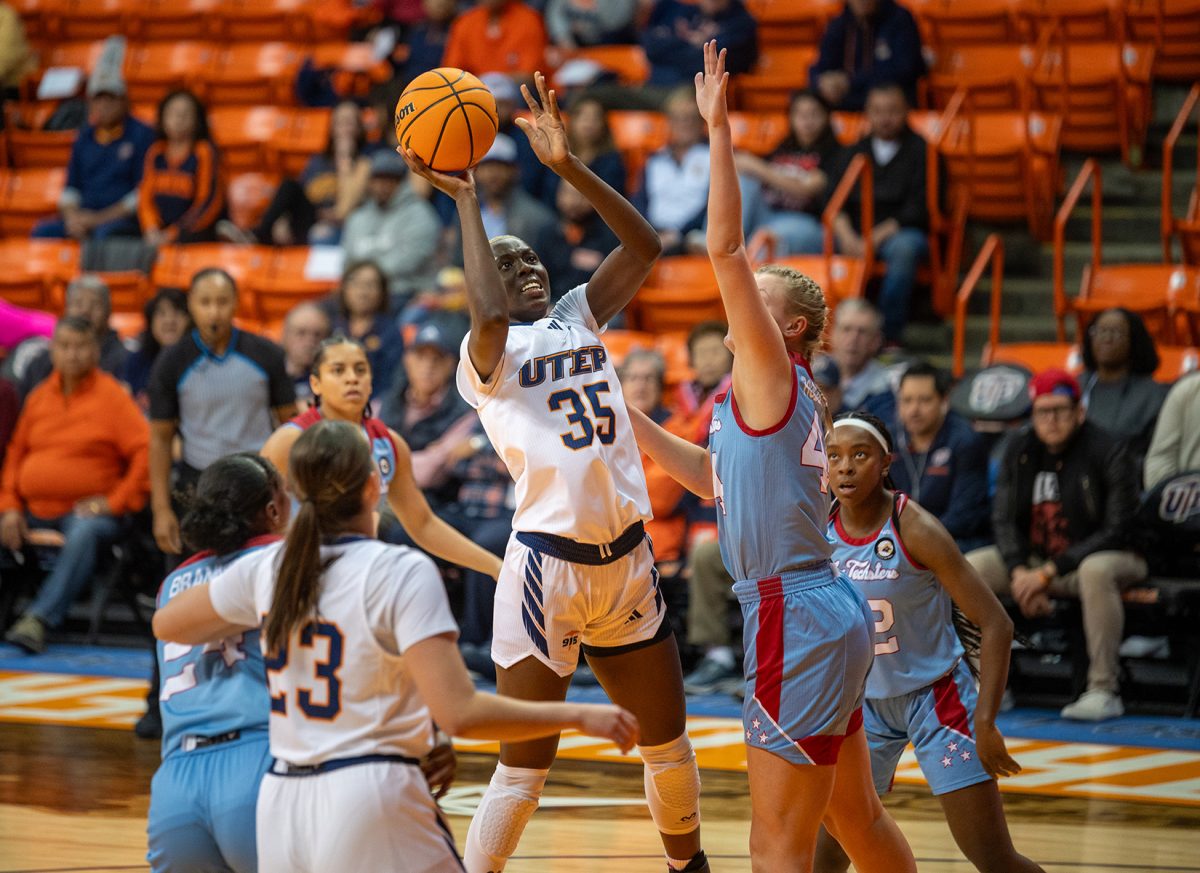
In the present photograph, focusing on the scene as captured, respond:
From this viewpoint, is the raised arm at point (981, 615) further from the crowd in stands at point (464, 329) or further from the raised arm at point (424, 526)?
the crowd in stands at point (464, 329)

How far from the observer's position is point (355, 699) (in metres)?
3.39

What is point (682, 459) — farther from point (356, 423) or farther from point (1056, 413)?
point (1056, 413)

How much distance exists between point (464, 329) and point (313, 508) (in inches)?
274

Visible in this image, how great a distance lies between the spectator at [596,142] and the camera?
450 inches

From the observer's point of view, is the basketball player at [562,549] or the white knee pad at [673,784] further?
the white knee pad at [673,784]

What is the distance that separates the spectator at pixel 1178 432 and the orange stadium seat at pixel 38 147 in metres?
9.53

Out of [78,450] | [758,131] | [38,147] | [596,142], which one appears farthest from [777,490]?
[38,147]

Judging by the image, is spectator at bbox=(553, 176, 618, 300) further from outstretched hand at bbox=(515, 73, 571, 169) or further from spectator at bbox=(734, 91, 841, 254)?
outstretched hand at bbox=(515, 73, 571, 169)

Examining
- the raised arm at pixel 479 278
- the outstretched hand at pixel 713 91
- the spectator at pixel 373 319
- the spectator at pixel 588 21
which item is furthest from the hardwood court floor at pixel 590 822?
the spectator at pixel 588 21

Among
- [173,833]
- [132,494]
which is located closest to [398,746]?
[173,833]

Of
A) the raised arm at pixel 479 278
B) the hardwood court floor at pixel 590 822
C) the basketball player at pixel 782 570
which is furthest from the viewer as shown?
the hardwood court floor at pixel 590 822

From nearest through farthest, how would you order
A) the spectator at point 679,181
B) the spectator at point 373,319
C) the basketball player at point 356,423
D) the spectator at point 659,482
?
1. the basketball player at point 356,423
2. the spectator at point 659,482
3. the spectator at point 373,319
4. the spectator at point 679,181

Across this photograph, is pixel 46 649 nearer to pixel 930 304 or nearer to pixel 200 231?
pixel 200 231

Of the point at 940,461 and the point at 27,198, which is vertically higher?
the point at 27,198
